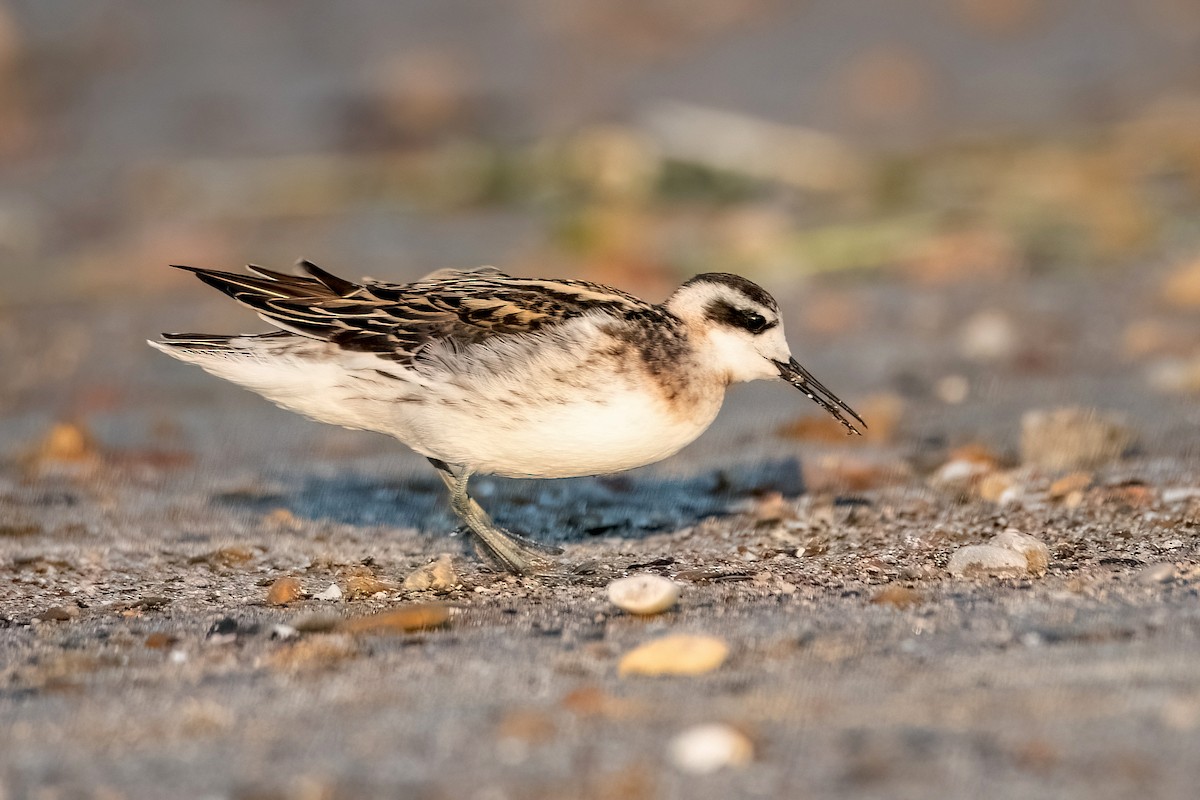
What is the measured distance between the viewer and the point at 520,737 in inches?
127

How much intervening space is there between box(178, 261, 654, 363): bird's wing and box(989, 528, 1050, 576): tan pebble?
4.87ft

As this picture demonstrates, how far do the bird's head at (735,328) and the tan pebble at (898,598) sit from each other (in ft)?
3.98

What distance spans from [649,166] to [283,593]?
6506 mm

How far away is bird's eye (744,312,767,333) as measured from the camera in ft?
17.5

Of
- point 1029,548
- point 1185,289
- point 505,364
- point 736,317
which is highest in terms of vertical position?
point 1185,289

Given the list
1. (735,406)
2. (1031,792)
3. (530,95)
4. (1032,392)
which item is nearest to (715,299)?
(735,406)

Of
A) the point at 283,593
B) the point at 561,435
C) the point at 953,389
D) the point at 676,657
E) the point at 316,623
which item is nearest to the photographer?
the point at 676,657

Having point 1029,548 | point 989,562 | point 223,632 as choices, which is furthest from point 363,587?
point 1029,548

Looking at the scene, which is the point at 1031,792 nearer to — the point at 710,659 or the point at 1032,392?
the point at 710,659

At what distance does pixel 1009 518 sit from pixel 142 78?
378 inches

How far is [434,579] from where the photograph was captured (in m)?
4.79

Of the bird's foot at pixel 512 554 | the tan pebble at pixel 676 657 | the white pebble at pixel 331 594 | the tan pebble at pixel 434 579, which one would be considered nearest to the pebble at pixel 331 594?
the white pebble at pixel 331 594

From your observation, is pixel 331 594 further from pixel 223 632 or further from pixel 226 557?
pixel 226 557

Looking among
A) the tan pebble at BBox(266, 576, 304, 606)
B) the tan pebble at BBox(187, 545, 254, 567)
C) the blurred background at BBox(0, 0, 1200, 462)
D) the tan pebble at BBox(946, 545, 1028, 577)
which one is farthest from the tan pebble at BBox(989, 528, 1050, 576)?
the tan pebble at BBox(187, 545, 254, 567)
